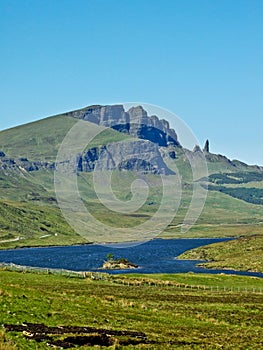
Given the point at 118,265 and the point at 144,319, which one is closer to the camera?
the point at 144,319

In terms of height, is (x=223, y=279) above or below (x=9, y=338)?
below

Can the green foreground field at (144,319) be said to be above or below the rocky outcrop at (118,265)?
above

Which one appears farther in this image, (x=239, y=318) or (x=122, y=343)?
(x=239, y=318)

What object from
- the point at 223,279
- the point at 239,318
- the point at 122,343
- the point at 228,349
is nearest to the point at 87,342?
the point at 122,343

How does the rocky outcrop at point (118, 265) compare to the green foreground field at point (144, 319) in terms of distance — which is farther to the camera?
the rocky outcrop at point (118, 265)

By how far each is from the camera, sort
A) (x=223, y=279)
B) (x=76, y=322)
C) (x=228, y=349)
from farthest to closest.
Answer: (x=223, y=279) → (x=76, y=322) → (x=228, y=349)

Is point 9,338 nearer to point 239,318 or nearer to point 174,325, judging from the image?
point 174,325

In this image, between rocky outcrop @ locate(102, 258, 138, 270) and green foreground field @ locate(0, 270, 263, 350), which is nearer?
green foreground field @ locate(0, 270, 263, 350)

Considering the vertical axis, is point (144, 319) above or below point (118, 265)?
above

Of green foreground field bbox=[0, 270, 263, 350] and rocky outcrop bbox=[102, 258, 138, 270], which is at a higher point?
green foreground field bbox=[0, 270, 263, 350]

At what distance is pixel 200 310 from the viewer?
196 ft

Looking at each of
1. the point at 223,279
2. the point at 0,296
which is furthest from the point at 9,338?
the point at 223,279

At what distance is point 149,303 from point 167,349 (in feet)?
90.4

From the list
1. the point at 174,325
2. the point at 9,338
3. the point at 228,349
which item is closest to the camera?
the point at 9,338
